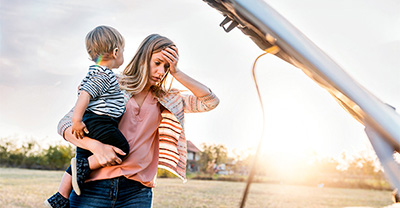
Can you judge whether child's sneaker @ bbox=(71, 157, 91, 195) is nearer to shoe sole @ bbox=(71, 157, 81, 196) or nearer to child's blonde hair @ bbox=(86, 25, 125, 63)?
shoe sole @ bbox=(71, 157, 81, 196)

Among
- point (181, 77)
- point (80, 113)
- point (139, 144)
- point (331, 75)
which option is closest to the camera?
point (331, 75)

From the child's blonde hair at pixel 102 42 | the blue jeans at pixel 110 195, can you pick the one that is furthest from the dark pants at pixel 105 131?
the child's blonde hair at pixel 102 42

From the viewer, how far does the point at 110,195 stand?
1646 mm

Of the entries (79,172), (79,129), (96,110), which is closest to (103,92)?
(96,110)

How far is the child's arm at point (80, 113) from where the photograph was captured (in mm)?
1612

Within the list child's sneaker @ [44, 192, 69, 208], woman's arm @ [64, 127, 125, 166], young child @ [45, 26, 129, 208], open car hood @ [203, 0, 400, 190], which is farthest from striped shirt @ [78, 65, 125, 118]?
open car hood @ [203, 0, 400, 190]

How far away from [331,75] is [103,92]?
1053 millimetres

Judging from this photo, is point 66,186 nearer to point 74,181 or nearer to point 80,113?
point 74,181

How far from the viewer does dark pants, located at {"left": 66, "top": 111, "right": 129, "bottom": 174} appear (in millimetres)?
1633

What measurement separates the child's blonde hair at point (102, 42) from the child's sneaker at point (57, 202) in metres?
0.59

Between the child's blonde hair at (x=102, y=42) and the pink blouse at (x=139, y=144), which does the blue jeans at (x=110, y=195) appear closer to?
the pink blouse at (x=139, y=144)

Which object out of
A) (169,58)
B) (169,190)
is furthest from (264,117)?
(169,190)

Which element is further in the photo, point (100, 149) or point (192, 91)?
point (192, 91)

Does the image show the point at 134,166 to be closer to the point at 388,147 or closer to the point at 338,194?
the point at 388,147
